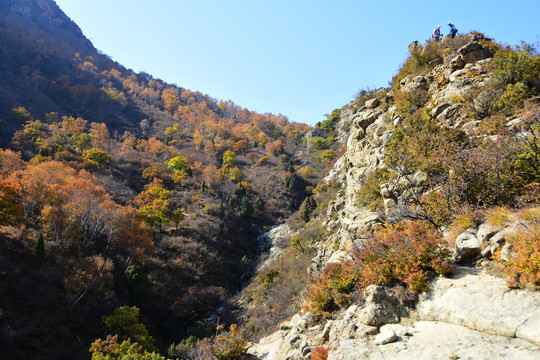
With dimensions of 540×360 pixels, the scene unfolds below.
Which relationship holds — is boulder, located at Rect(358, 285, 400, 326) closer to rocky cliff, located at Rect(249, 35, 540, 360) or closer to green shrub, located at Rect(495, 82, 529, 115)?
rocky cliff, located at Rect(249, 35, 540, 360)

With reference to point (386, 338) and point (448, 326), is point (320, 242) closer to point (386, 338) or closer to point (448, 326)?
point (386, 338)

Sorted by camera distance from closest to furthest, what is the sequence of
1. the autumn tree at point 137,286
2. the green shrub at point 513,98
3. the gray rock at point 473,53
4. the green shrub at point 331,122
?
the green shrub at point 513,98 < the gray rock at point 473,53 < the autumn tree at point 137,286 < the green shrub at point 331,122

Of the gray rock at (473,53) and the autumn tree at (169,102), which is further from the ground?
the autumn tree at (169,102)

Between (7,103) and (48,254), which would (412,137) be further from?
(7,103)

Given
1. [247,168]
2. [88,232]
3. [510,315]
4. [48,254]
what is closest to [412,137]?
[510,315]

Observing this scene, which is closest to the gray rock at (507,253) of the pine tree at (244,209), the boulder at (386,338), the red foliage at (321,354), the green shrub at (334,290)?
the boulder at (386,338)

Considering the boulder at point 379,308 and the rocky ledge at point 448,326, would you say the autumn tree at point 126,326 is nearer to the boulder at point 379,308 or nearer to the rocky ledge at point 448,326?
the rocky ledge at point 448,326

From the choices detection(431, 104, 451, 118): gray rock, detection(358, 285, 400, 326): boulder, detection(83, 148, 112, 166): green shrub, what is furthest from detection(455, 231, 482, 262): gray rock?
detection(83, 148, 112, 166): green shrub

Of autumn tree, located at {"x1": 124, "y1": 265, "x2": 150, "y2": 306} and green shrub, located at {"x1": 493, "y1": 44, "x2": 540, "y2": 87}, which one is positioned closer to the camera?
green shrub, located at {"x1": 493, "y1": 44, "x2": 540, "y2": 87}

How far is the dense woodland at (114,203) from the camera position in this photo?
18.5 m

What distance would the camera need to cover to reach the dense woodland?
18547 mm

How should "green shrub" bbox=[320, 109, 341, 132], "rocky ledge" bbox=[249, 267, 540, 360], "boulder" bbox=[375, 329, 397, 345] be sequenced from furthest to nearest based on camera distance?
"green shrub" bbox=[320, 109, 341, 132], "boulder" bbox=[375, 329, 397, 345], "rocky ledge" bbox=[249, 267, 540, 360]

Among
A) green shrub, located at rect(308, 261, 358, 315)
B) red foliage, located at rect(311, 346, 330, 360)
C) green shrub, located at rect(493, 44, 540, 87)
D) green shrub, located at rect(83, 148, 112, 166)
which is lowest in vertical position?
green shrub, located at rect(83, 148, 112, 166)

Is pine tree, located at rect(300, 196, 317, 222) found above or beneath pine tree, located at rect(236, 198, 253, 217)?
above
